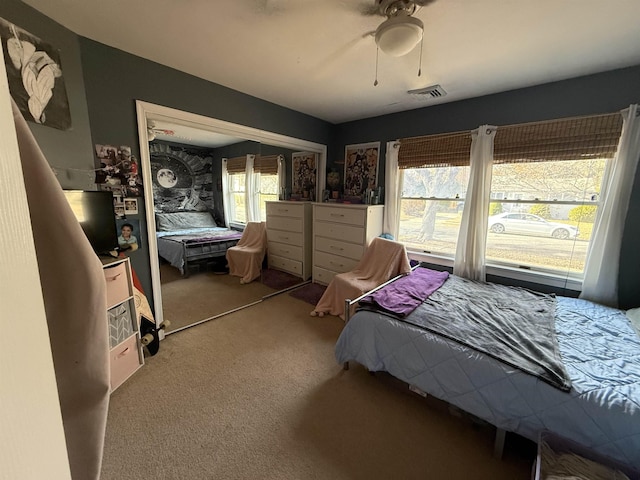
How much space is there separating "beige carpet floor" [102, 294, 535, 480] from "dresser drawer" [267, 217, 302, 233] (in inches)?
73.9

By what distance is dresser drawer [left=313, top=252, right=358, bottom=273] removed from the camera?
3.41 metres

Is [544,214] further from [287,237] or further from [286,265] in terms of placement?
[286,265]

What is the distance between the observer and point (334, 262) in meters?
3.56

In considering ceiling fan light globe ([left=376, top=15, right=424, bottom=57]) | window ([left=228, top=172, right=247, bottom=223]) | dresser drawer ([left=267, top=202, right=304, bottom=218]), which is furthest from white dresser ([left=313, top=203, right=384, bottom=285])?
ceiling fan light globe ([left=376, top=15, right=424, bottom=57])

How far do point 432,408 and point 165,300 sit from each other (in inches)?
104

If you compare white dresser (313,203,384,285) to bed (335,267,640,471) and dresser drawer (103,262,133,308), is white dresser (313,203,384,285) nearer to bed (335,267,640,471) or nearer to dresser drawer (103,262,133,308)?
bed (335,267,640,471)

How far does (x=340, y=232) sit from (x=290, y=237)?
81 cm

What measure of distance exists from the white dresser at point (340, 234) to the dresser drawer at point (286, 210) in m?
0.22

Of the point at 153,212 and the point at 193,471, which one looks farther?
the point at 153,212

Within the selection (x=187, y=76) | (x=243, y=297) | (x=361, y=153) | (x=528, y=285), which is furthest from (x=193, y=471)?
(x=361, y=153)

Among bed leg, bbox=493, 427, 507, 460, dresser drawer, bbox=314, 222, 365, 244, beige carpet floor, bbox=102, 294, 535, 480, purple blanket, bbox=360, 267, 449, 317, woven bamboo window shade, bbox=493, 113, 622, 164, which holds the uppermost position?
woven bamboo window shade, bbox=493, 113, 622, 164

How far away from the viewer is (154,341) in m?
2.21

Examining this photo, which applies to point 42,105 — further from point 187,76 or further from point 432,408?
point 432,408

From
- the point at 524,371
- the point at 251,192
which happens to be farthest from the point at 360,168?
the point at 524,371
